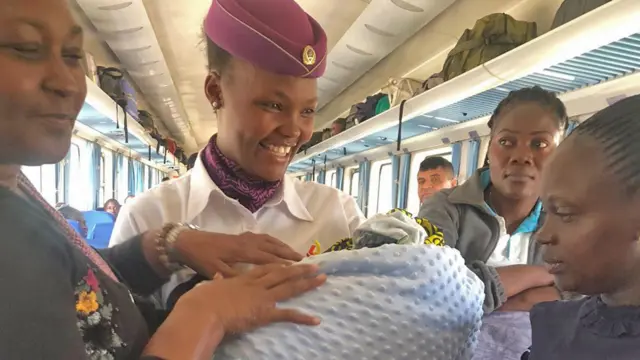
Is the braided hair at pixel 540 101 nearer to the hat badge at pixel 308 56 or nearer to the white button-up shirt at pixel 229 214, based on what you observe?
the white button-up shirt at pixel 229 214

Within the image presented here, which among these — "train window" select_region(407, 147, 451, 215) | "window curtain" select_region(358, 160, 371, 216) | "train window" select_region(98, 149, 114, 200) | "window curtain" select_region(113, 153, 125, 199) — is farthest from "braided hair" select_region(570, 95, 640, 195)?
"window curtain" select_region(113, 153, 125, 199)

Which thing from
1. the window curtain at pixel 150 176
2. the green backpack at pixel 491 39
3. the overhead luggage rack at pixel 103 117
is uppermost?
the green backpack at pixel 491 39

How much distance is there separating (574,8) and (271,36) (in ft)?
6.35

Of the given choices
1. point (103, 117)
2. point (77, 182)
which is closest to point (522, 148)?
point (103, 117)

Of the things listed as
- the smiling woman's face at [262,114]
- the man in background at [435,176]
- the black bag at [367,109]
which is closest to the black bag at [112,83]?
the black bag at [367,109]

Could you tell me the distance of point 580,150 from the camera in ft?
2.54

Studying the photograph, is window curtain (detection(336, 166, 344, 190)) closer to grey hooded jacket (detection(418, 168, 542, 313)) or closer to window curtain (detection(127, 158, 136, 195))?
window curtain (detection(127, 158, 136, 195))

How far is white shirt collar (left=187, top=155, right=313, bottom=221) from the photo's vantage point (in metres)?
1.11

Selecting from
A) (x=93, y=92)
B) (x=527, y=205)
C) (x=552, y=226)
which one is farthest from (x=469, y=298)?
(x=93, y=92)

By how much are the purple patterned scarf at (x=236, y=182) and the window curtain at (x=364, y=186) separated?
691 centimetres

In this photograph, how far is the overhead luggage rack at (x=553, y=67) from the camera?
6.17ft

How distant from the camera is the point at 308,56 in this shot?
98cm

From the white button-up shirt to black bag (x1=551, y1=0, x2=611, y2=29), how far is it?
1648 mm

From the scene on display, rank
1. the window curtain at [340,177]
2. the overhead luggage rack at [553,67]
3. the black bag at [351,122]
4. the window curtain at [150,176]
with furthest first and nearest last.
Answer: the window curtain at [150,176]
the window curtain at [340,177]
the black bag at [351,122]
the overhead luggage rack at [553,67]
